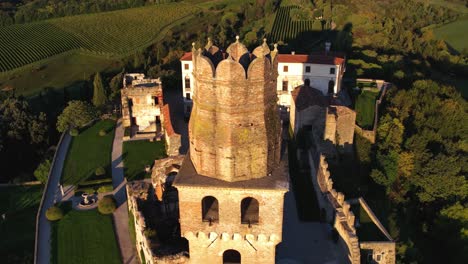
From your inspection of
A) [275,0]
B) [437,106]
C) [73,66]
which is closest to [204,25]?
[275,0]

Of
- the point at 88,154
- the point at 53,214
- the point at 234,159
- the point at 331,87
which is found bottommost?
the point at 53,214

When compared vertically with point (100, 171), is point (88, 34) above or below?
above

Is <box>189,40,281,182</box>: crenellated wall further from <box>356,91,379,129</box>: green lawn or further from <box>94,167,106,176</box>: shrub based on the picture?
<box>356,91,379,129</box>: green lawn

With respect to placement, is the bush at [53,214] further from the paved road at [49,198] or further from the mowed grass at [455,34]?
the mowed grass at [455,34]

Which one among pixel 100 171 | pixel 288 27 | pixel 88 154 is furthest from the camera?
pixel 288 27

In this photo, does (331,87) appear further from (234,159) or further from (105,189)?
(234,159)

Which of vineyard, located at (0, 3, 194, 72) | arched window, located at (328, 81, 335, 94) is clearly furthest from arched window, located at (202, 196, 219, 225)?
vineyard, located at (0, 3, 194, 72)

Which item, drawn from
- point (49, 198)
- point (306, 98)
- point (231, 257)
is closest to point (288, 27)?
point (306, 98)
